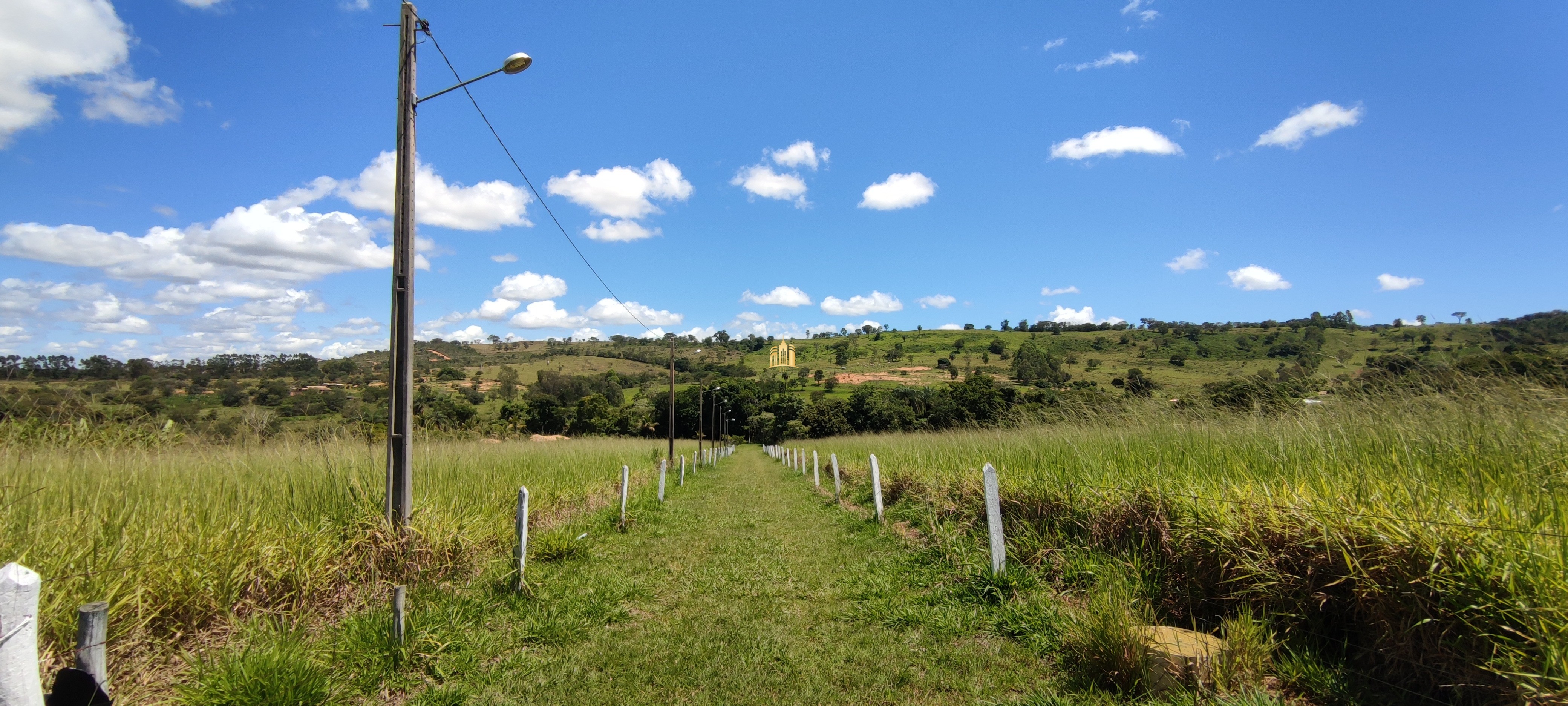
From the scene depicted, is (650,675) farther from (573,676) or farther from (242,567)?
(242,567)

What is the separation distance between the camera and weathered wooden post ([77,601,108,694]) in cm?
219

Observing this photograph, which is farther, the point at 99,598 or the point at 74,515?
the point at 74,515

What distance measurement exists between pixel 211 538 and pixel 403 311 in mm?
2099

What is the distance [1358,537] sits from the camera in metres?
3.35

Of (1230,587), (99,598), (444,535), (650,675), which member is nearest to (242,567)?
(99,598)

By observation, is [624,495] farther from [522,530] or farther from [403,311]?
[403,311]

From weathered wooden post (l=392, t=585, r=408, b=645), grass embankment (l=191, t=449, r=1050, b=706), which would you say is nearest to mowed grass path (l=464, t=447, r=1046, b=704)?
grass embankment (l=191, t=449, r=1050, b=706)

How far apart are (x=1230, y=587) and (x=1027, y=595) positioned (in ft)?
4.77

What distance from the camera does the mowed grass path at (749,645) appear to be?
3.84 metres

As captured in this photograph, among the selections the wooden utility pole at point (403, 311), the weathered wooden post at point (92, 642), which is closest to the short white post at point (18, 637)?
the weathered wooden post at point (92, 642)

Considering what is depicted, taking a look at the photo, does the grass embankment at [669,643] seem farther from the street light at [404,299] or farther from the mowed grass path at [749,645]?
the street light at [404,299]

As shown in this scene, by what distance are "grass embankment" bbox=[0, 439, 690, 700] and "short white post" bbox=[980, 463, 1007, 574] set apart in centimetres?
474

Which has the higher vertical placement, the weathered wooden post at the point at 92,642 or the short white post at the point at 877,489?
the weathered wooden post at the point at 92,642

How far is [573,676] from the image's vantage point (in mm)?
4137
